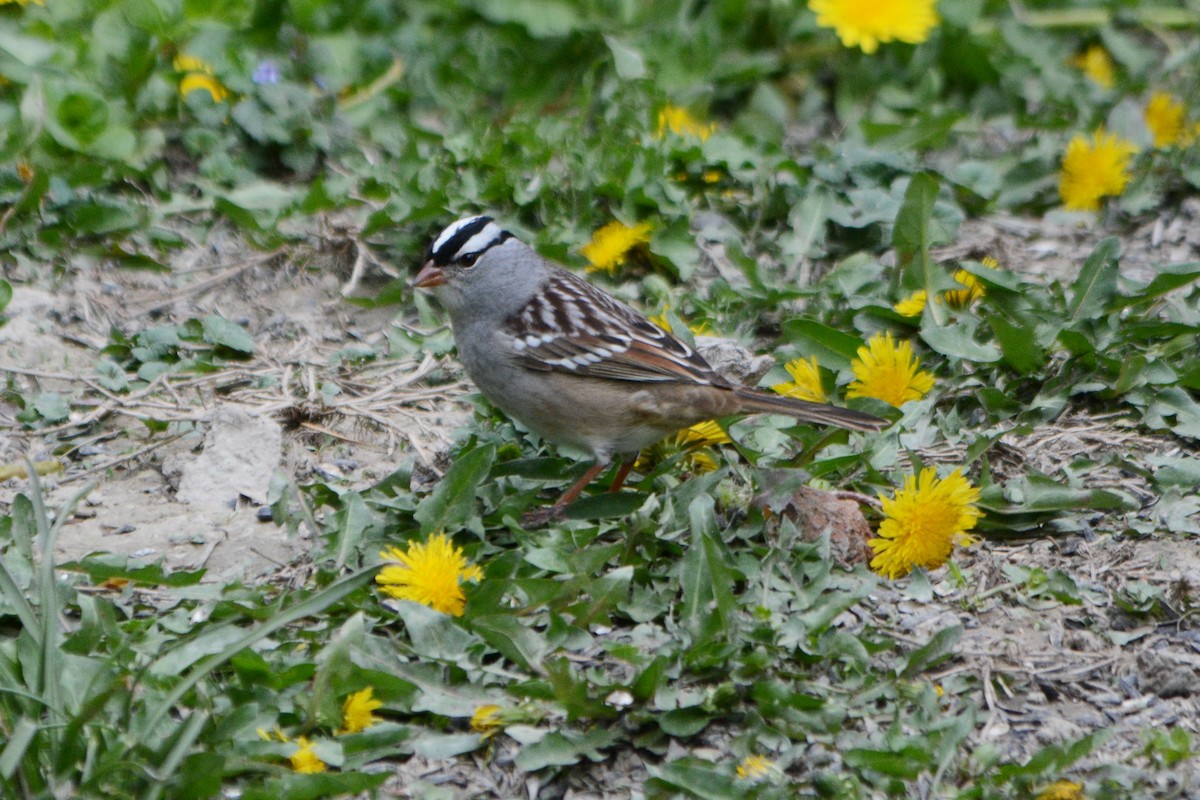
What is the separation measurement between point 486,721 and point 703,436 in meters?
1.56

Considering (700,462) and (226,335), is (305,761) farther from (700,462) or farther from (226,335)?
(226,335)

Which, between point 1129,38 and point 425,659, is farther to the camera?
point 1129,38

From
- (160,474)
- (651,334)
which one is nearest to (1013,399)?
(651,334)

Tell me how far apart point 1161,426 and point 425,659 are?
2.42 metres

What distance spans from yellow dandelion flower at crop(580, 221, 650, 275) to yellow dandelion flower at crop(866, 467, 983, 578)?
1.89 m

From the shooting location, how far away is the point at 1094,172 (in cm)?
594

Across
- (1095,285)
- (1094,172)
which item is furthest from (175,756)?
(1094,172)

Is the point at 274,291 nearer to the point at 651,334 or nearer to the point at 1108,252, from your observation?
the point at 651,334

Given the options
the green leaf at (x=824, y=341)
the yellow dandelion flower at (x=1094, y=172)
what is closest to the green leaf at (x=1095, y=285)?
the green leaf at (x=824, y=341)

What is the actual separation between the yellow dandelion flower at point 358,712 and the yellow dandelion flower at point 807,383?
1874 mm

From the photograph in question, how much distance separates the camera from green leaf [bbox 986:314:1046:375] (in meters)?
4.55

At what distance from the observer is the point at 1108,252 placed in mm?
4758

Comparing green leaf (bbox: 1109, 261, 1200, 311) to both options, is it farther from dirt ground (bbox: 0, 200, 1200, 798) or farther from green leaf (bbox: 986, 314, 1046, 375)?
dirt ground (bbox: 0, 200, 1200, 798)

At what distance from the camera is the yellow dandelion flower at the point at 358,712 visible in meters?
3.29
